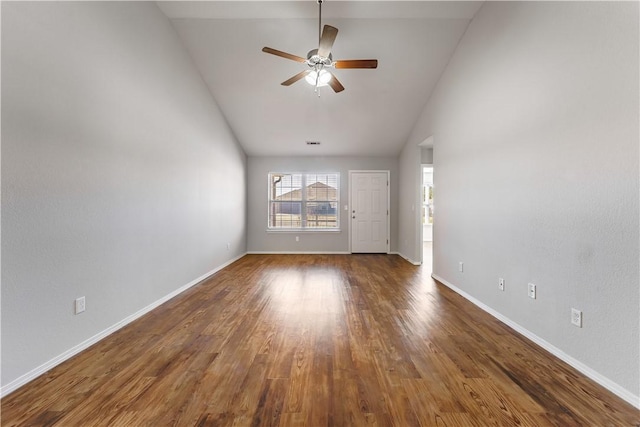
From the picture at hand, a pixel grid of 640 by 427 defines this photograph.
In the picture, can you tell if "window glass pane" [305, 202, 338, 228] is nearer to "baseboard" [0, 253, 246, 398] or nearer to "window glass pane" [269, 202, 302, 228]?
"window glass pane" [269, 202, 302, 228]

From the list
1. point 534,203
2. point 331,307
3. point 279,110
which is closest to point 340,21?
point 279,110

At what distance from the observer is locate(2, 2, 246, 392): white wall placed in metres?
1.67

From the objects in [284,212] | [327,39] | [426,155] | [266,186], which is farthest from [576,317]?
[266,186]

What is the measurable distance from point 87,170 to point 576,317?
3799 mm

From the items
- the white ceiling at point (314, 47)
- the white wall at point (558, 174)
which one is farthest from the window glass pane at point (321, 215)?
the white wall at point (558, 174)

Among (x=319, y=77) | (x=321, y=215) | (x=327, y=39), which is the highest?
(x=327, y=39)

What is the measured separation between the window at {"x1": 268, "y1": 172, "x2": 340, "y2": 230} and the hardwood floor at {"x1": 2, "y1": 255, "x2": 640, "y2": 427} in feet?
12.5

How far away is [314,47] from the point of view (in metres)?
3.62

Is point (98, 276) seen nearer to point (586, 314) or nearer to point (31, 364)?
point (31, 364)

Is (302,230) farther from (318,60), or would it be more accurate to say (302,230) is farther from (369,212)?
(318,60)

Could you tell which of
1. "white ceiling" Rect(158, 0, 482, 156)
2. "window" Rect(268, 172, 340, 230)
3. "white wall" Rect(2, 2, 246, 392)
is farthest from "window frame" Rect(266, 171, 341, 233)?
"white wall" Rect(2, 2, 246, 392)

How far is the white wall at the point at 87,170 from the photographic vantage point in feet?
5.47

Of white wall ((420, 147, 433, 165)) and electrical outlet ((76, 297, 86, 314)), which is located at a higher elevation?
white wall ((420, 147, 433, 165))

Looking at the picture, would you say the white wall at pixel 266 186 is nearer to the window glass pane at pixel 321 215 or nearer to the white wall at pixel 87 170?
the window glass pane at pixel 321 215
